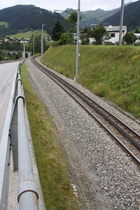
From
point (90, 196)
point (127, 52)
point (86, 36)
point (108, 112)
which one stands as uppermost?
point (86, 36)

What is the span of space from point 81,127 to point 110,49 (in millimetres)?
20269

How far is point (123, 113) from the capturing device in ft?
47.3

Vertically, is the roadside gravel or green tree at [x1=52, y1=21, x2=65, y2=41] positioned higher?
green tree at [x1=52, y1=21, x2=65, y2=41]

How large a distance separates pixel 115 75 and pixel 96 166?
15.5m

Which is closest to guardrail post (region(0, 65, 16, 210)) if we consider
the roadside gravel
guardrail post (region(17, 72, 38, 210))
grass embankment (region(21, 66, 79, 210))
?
guardrail post (region(17, 72, 38, 210))

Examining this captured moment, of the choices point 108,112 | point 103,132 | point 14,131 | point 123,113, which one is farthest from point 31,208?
point 123,113

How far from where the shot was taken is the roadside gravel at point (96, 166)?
5992 mm

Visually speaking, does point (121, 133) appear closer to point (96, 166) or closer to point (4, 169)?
point (96, 166)

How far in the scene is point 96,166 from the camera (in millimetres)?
7625

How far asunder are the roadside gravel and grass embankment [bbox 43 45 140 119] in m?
3.81

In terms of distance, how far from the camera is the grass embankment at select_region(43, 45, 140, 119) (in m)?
16.4

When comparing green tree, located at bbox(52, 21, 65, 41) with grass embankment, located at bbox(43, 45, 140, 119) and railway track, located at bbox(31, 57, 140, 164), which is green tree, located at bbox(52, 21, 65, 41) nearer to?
grass embankment, located at bbox(43, 45, 140, 119)

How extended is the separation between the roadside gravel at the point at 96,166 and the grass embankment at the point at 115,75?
150 inches

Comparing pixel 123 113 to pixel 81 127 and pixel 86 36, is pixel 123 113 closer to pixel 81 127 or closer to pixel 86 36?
pixel 81 127
